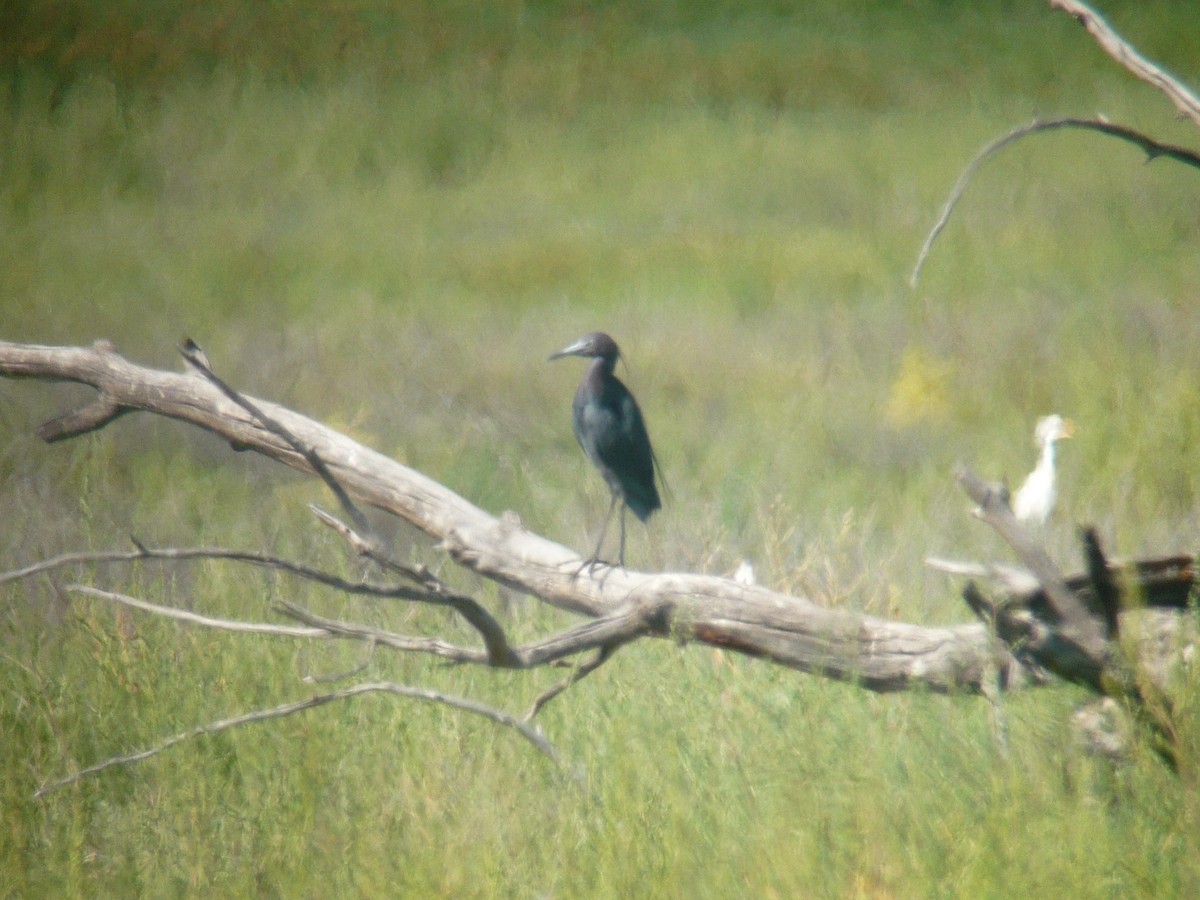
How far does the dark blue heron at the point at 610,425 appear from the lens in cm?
329

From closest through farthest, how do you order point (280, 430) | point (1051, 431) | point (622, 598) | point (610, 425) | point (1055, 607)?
point (1055, 607), point (280, 430), point (622, 598), point (610, 425), point (1051, 431)

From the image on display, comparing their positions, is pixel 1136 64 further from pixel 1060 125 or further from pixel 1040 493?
pixel 1040 493

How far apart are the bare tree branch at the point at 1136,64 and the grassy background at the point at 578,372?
1.01m

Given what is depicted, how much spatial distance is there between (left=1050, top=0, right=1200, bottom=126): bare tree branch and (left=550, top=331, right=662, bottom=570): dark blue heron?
154 cm

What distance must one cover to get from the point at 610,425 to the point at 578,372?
3.64 metres

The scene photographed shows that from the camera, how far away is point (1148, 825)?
1.88 m

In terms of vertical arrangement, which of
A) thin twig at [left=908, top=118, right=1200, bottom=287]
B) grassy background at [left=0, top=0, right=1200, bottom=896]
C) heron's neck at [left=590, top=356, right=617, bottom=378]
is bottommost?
grassy background at [left=0, top=0, right=1200, bottom=896]

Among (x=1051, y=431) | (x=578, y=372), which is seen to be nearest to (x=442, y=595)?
(x=1051, y=431)

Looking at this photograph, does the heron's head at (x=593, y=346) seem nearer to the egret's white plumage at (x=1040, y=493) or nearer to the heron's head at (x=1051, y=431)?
the egret's white plumage at (x=1040, y=493)

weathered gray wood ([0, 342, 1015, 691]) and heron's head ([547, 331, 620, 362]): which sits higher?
weathered gray wood ([0, 342, 1015, 691])

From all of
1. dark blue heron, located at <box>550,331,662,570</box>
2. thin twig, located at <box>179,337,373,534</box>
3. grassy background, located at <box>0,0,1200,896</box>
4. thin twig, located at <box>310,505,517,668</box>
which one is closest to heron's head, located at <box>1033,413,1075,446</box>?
grassy background, located at <box>0,0,1200,896</box>

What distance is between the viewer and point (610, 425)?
10.8 ft

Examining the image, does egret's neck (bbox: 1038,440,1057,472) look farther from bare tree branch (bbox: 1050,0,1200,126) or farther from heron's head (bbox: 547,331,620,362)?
bare tree branch (bbox: 1050,0,1200,126)

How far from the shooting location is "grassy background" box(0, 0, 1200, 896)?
217cm
